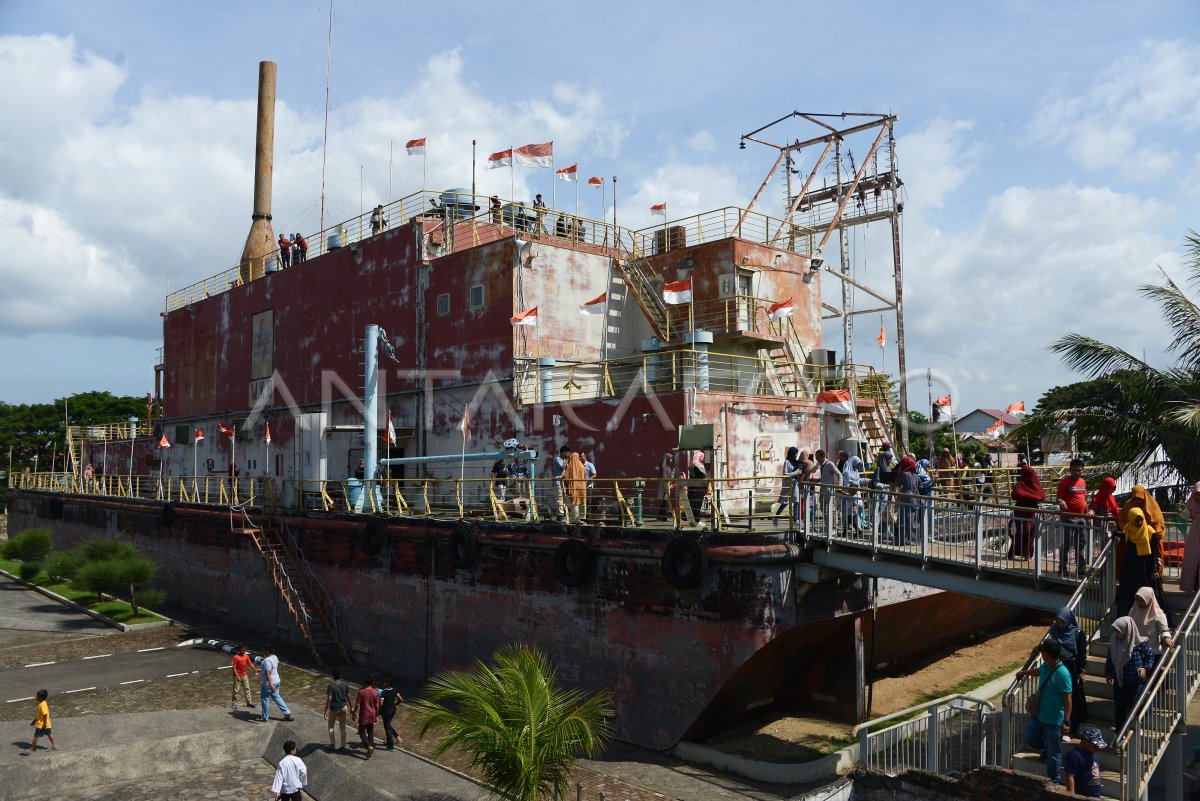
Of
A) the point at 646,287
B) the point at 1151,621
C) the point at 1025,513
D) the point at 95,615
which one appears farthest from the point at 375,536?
the point at 1151,621

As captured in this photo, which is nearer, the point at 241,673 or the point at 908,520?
the point at 908,520

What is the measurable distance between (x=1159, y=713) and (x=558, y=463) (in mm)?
13807

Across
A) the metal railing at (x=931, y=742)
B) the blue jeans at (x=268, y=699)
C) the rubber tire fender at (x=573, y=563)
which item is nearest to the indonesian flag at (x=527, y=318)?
the rubber tire fender at (x=573, y=563)

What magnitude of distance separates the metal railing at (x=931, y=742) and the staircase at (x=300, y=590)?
14815mm

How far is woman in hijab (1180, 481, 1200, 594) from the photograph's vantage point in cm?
1142

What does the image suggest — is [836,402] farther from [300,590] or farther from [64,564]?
[64,564]

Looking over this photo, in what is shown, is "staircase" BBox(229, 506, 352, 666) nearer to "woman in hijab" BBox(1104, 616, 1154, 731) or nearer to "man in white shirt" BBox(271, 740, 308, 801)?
"man in white shirt" BBox(271, 740, 308, 801)

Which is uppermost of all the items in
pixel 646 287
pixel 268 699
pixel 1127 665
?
pixel 646 287

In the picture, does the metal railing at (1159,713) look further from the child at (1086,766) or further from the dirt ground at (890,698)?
the dirt ground at (890,698)

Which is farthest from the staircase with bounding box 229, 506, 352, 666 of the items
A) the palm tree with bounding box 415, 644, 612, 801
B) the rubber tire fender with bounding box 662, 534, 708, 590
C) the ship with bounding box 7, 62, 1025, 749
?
the palm tree with bounding box 415, 644, 612, 801

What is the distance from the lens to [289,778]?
44.7 ft

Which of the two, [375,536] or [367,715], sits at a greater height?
[375,536]

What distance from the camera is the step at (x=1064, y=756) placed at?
9602mm

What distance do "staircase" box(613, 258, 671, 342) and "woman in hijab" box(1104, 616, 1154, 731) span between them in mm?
15908
